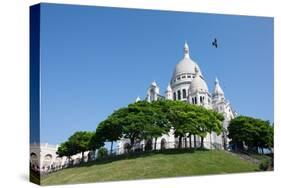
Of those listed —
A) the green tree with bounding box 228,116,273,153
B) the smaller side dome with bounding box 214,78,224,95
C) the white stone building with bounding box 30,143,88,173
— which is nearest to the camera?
the white stone building with bounding box 30,143,88,173

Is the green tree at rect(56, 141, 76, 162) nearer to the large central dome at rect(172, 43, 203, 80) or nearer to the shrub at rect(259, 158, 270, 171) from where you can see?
the large central dome at rect(172, 43, 203, 80)

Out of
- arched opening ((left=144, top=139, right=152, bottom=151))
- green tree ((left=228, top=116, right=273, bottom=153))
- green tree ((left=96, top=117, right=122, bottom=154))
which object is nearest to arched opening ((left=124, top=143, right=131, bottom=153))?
green tree ((left=96, top=117, right=122, bottom=154))

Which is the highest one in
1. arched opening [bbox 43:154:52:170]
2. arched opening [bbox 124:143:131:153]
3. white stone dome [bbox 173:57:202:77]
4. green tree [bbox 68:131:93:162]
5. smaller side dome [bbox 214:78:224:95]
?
white stone dome [bbox 173:57:202:77]

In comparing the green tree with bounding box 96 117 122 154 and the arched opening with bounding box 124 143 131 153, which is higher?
the green tree with bounding box 96 117 122 154

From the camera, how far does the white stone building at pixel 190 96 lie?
19.0m

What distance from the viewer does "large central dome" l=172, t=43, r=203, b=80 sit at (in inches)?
743

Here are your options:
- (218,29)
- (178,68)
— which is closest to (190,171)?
(178,68)

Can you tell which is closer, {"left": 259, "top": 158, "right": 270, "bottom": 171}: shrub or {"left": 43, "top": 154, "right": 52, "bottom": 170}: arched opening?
{"left": 43, "top": 154, "right": 52, "bottom": 170}: arched opening

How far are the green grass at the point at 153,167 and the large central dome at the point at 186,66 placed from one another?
8.50ft

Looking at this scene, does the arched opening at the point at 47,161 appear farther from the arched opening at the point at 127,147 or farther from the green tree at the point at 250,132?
the green tree at the point at 250,132

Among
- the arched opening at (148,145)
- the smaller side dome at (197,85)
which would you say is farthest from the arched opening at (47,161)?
the smaller side dome at (197,85)

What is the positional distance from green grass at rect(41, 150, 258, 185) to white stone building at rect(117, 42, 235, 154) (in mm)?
374

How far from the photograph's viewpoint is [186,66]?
1931 cm

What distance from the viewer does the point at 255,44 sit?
67.0 feet
